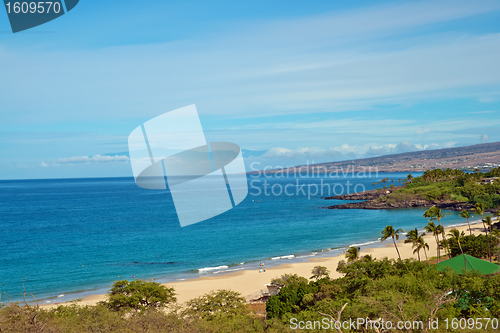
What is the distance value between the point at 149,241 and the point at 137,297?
38.3 m

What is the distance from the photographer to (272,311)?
23.4 m

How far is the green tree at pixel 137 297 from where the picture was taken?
76.5ft

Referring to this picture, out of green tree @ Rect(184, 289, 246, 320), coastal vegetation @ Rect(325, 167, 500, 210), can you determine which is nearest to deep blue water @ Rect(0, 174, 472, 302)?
coastal vegetation @ Rect(325, 167, 500, 210)

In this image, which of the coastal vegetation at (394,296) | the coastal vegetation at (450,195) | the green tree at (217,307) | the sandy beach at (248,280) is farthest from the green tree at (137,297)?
the coastal vegetation at (450,195)

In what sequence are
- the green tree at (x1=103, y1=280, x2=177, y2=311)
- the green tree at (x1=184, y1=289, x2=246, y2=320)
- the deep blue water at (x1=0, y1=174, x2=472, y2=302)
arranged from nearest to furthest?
1. the green tree at (x1=184, y1=289, x2=246, y2=320)
2. the green tree at (x1=103, y1=280, x2=177, y2=311)
3. the deep blue water at (x1=0, y1=174, x2=472, y2=302)

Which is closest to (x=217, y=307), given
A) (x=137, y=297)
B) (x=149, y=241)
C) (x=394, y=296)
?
(x=137, y=297)

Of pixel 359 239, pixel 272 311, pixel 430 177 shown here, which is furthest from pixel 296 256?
pixel 430 177

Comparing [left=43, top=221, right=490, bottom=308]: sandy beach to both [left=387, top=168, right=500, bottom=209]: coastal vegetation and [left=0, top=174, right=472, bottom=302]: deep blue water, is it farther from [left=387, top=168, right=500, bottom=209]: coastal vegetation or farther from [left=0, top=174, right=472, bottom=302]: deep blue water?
[left=387, top=168, right=500, bottom=209]: coastal vegetation

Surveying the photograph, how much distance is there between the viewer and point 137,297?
23562 millimetres

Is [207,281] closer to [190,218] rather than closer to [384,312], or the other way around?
[384,312]

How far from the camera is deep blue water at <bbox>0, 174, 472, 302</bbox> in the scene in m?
41.1

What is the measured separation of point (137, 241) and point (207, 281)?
2776 centimetres

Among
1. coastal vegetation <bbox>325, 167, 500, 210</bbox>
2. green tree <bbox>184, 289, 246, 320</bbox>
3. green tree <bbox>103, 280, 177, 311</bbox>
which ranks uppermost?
green tree <bbox>103, 280, 177, 311</bbox>

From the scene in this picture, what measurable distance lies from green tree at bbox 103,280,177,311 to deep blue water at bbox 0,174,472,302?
13.2m
